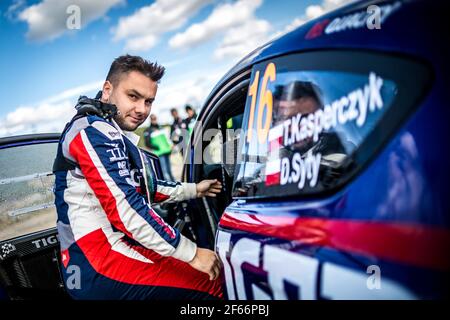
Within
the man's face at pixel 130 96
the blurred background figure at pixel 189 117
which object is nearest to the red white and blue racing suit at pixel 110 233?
the man's face at pixel 130 96

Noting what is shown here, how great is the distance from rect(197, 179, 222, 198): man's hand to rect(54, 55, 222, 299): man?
0.71 m

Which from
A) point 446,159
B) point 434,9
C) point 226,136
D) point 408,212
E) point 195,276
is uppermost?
point 434,9

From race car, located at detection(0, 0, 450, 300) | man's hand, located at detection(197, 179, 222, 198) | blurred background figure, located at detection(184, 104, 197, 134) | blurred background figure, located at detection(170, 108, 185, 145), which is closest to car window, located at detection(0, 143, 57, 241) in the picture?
man's hand, located at detection(197, 179, 222, 198)

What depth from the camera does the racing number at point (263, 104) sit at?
1.28 meters

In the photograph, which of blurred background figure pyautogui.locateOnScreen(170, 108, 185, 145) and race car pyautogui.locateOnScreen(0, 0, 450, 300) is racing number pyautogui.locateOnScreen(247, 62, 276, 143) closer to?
race car pyautogui.locateOnScreen(0, 0, 450, 300)

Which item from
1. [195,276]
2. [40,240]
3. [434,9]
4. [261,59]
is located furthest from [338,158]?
[40,240]

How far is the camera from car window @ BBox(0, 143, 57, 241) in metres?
2.09

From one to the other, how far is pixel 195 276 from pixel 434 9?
1450 mm

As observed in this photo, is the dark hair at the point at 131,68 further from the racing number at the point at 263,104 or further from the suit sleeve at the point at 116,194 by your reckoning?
the racing number at the point at 263,104

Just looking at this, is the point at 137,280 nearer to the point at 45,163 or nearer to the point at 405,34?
the point at 45,163

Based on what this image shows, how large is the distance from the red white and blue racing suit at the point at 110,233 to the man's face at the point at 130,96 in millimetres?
266

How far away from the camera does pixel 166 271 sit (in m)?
1.60

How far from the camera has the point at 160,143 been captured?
812 centimetres

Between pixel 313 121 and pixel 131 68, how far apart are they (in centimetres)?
119
